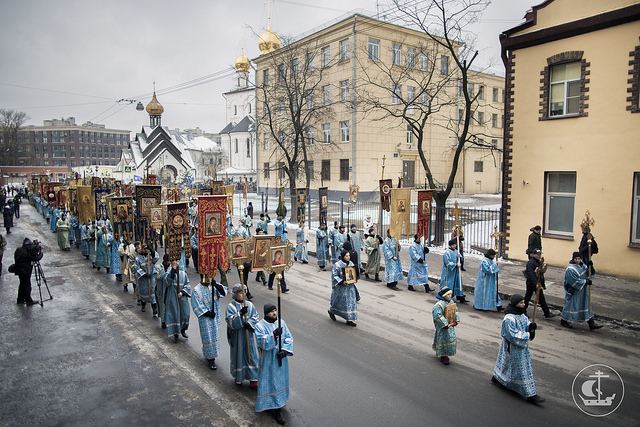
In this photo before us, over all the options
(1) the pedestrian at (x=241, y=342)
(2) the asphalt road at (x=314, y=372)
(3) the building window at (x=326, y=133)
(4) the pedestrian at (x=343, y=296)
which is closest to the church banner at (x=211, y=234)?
(1) the pedestrian at (x=241, y=342)

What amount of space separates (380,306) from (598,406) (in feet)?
17.0

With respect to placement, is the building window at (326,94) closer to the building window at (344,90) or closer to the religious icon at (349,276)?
the building window at (344,90)

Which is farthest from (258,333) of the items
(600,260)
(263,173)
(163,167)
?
(163,167)

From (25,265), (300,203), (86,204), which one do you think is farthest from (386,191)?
(86,204)

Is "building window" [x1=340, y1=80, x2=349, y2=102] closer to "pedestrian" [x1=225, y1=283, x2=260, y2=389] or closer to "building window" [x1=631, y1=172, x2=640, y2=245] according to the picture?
"building window" [x1=631, y1=172, x2=640, y2=245]

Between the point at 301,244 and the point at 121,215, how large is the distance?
6677mm

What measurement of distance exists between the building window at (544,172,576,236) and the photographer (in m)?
16.1

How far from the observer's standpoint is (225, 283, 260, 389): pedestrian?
246 inches

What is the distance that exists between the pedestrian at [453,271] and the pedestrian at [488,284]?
653mm

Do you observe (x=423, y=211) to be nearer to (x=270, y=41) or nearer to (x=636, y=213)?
(x=636, y=213)

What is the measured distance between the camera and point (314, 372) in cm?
674

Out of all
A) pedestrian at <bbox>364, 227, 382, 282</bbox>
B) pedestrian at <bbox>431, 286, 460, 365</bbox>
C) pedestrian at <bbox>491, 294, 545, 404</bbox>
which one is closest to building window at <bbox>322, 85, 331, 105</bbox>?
pedestrian at <bbox>364, 227, 382, 282</bbox>

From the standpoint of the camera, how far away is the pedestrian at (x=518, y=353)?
5773mm

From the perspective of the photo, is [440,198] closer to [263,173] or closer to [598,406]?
[598,406]
